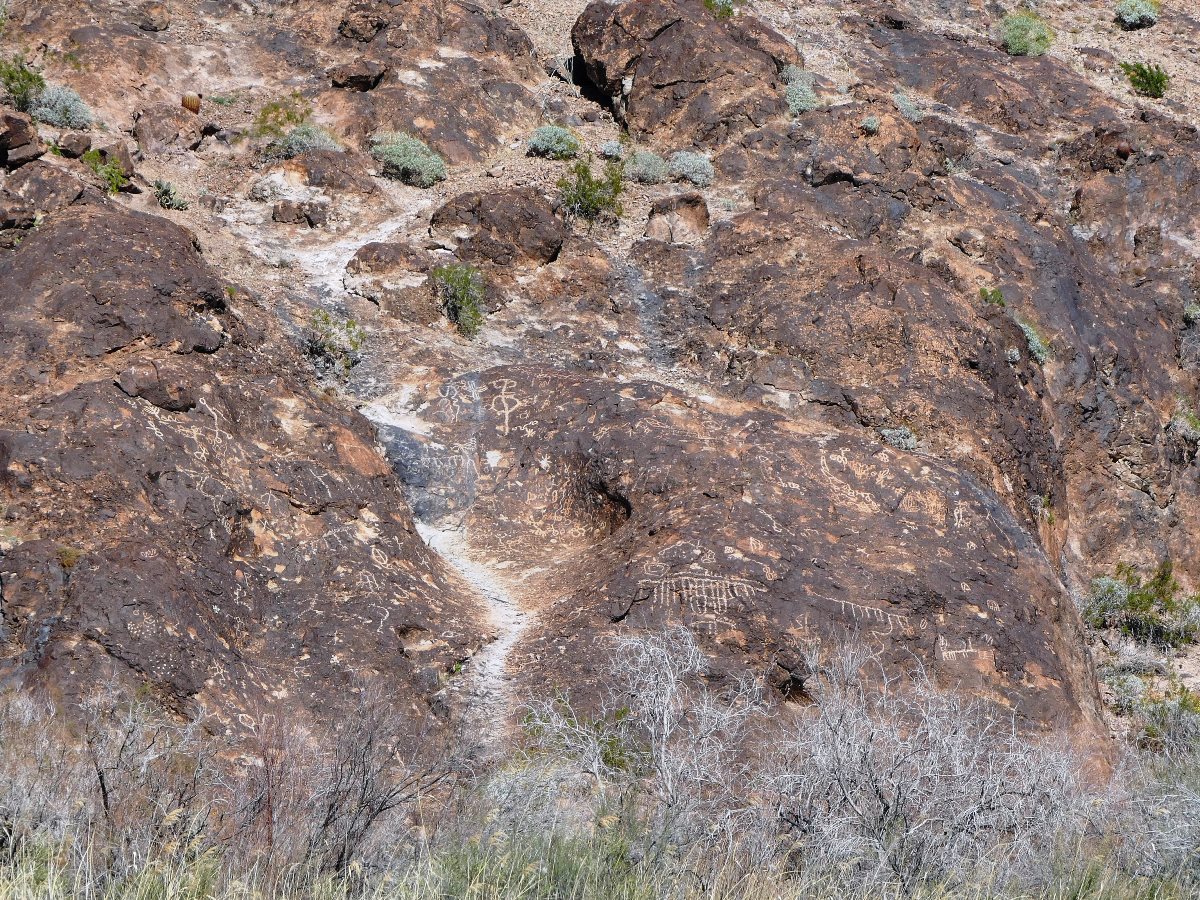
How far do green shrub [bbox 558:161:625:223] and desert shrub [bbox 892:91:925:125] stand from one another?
4954mm

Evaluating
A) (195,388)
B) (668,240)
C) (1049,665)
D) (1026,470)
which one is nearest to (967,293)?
(1026,470)

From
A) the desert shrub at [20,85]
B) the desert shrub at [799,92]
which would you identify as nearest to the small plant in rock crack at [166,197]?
the desert shrub at [20,85]

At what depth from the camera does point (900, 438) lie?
461 inches

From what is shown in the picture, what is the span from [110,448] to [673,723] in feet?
14.2

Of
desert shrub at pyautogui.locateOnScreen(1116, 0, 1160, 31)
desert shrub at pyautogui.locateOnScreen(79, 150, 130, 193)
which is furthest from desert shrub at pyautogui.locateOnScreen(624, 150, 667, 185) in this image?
desert shrub at pyautogui.locateOnScreen(1116, 0, 1160, 31)

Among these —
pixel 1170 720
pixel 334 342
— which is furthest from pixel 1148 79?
pixel 334 342

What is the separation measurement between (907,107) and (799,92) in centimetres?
211

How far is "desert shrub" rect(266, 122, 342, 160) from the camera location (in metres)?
14.0

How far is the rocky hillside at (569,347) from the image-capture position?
26.6 feet

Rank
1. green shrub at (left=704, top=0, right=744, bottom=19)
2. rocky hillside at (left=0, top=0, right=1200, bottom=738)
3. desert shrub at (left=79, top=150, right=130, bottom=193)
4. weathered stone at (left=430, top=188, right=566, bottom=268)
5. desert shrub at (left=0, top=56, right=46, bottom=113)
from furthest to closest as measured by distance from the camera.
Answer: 1. green shrub at (left=704, top=0, right=744, bottom=19)
2. weathered stone at (left=430, top=188, right=566, bottom=268)
3. desert shrub at (left=0, top=56, right=46, bottom=113)
4. desert shrub at (left=79, top=150, right=130, bottom=193)
5. rocky hillside at (left=0, top=0, right=1200, bottom=738)

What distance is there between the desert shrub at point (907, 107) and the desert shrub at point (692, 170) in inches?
130

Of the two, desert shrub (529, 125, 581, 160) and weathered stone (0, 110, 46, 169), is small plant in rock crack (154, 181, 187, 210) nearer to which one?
weathered stone (0, 110, 46, 169)

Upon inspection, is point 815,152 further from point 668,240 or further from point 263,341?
point 263,341

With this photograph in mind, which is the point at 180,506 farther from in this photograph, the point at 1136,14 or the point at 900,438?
the point at 1136,14
